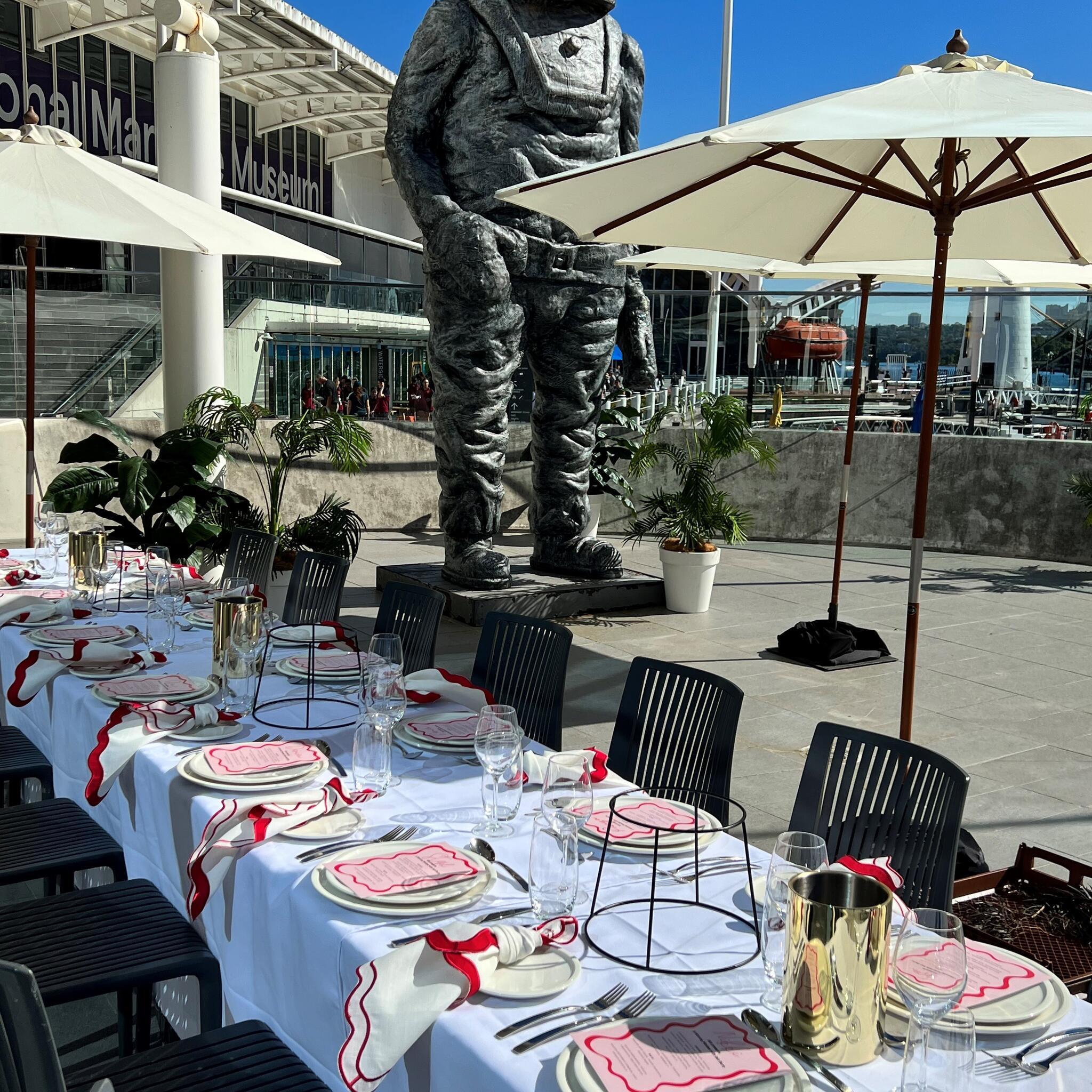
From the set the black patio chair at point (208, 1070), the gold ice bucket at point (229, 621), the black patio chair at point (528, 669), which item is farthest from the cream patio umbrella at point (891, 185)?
the black patio chair at point (208, 1070)

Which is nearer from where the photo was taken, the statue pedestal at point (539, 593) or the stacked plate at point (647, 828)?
the stacked plate at point (647, 828)

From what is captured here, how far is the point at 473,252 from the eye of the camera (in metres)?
7.84

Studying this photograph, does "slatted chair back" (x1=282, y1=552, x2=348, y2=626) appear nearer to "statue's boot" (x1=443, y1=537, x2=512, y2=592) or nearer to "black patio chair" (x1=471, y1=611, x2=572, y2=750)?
"black patio chair" (x1=471, y1=611, x2=572, y2=750)

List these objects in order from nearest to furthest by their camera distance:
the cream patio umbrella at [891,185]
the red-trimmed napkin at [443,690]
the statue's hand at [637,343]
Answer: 1. the cream patio umbrella at [891,185]
2. the red-trimmed napkin at [443,690]
3. the statue's hand at [637,343]

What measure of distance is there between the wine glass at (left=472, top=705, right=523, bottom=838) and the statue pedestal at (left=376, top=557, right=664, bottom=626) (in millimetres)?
5291

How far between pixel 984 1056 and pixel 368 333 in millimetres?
11798

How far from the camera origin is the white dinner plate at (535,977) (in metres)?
2.00

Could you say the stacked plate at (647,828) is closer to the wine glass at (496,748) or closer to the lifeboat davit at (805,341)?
the wine glass at (496,748)

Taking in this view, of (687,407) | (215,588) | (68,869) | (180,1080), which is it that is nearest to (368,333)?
(687,407)

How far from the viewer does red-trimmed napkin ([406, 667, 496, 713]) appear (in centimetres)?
374

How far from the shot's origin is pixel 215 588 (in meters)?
5.40

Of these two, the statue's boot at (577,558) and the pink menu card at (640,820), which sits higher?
the pink menu card at (640,820)

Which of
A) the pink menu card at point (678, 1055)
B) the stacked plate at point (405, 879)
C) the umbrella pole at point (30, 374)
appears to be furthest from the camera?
the umbrella pole at point (30, 374)

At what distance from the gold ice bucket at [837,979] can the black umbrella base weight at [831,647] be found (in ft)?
19.3
